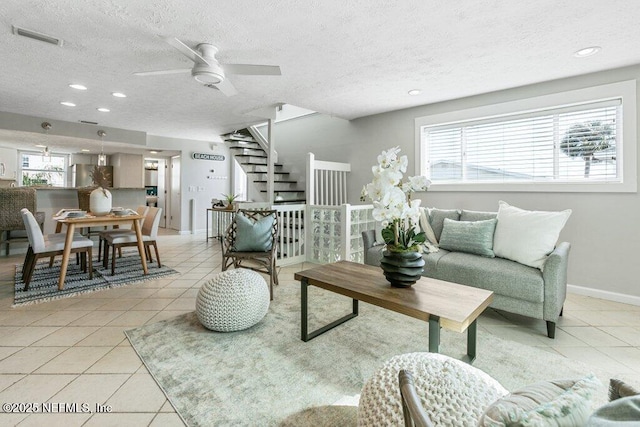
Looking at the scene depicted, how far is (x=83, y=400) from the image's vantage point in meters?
1.53

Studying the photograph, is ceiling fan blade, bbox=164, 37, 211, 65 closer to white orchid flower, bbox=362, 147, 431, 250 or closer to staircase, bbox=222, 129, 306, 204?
white orchid flower, bbox=362, 147, 431, 250

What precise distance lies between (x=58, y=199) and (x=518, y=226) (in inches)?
292

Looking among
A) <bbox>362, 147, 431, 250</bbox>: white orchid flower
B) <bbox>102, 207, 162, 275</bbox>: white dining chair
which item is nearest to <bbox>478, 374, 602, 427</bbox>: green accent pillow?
<bbox>362, 147, 431, 250</bbox>: white orchid flower

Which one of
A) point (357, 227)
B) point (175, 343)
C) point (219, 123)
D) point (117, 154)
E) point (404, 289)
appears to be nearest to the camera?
point (404, 289)

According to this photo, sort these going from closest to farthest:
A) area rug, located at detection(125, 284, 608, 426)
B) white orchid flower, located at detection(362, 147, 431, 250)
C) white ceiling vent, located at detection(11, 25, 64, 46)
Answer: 1. area rug, located at detection(125, 284, 608, 426)
2. white orchid flower, located at detection(362, 147, 431, 250)
3. white ceiling vent, located at detection(11, 25, 64, 46)

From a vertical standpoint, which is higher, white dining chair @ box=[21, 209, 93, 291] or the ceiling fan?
the ceiling fan

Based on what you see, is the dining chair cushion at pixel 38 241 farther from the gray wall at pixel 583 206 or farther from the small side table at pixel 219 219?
the gray wall at pixel 583 206

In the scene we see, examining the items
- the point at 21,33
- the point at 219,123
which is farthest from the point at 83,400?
the point at 219,123

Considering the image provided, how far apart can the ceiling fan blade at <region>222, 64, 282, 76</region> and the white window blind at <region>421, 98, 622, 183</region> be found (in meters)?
2.63

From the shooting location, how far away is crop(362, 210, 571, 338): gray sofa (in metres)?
2.22

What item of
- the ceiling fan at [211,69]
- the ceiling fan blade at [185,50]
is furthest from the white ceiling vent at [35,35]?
the ceiling fan blade at [185,50]

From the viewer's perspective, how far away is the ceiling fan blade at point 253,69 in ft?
8.07

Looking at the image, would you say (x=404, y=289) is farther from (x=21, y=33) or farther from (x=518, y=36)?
(x=21, y=33)

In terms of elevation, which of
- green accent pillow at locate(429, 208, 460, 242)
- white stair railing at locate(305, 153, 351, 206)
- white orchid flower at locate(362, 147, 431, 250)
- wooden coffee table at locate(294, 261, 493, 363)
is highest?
white stair railing at locate(305, 153, 351, 206)
